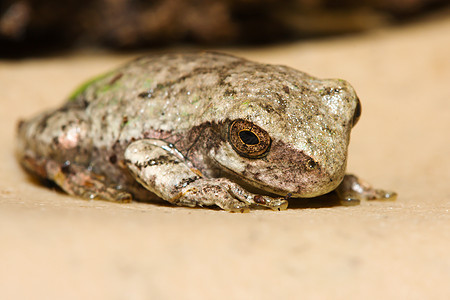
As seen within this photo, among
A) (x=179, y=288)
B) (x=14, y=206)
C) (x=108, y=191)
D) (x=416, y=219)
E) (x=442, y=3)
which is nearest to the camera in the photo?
(x=179, y=288)

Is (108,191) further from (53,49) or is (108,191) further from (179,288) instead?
(53,49)

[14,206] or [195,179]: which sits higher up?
[195,179]

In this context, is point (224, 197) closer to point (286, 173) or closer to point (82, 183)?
point (286, 173)

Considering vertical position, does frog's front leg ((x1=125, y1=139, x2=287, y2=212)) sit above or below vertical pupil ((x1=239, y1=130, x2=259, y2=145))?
below

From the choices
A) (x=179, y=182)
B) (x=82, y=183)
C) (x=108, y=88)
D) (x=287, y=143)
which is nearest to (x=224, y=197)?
(x=179, y=182)

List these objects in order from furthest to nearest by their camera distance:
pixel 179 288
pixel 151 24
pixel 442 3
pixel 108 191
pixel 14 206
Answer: pixel 442 3 < pixel 151 24 < pixel 108 191 < pixel 14 206 < pixel 179 288

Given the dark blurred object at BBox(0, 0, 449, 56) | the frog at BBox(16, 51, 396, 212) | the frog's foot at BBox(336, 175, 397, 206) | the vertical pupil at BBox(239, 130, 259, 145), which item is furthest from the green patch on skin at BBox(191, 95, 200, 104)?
the dark blurred object at BBox(0, 0, 449, 56)

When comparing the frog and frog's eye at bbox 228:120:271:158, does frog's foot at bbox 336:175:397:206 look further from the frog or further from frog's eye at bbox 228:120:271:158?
frog's eye at bbox 228:120:271:158

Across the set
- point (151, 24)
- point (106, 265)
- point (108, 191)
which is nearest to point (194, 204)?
point (108, 191)
